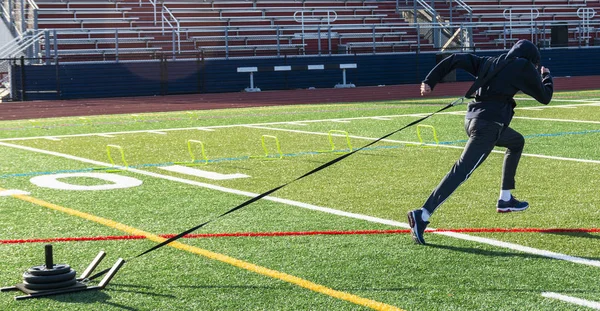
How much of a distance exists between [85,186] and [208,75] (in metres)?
20.1

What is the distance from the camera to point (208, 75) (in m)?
29.4

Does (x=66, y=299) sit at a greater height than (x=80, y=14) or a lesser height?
lesser

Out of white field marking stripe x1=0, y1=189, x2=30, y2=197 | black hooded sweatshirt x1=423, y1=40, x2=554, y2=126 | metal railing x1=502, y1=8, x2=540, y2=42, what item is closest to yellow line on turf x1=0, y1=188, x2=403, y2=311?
white field marking stripe x1=0, y1=189, x2=30, y2=197

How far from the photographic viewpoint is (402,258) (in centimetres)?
595

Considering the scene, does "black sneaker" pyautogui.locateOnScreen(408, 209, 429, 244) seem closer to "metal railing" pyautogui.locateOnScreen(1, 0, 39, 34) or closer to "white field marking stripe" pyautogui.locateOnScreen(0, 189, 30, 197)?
"white field marking stripe" pyautogui.locateOnScreen(0, 189, 30, 197)

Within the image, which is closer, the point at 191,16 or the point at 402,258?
the point at 402,258

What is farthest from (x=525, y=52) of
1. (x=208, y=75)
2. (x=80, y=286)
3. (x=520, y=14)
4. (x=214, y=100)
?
(x=520, y=14)

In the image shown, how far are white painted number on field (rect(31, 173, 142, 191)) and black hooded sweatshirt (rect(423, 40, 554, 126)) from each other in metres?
4.15

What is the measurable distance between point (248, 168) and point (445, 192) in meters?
4.75

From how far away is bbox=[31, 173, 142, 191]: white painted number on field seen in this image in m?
9.50

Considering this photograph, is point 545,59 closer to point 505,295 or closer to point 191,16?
point 191,16

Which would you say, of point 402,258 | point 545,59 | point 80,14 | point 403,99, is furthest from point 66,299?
point 545,59

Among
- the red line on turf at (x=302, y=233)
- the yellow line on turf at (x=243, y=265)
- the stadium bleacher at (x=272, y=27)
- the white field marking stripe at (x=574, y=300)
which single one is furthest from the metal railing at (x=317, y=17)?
the white field marking stripe at (x=574, y=300)

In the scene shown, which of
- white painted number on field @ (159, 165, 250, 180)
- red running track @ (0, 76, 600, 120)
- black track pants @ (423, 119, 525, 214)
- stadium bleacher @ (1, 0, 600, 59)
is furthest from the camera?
stadium bleacher @ (1, 0, 600, 59)
